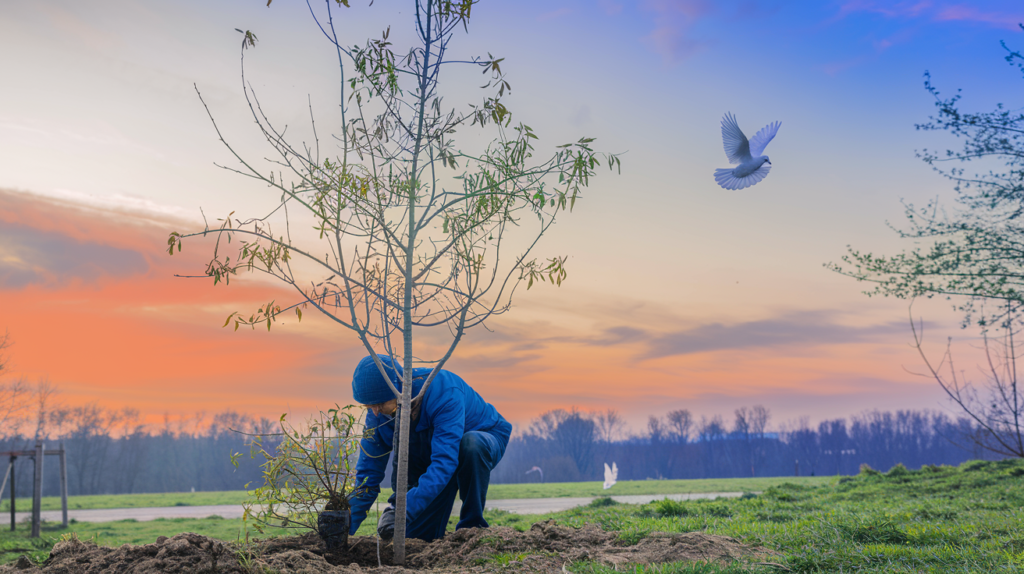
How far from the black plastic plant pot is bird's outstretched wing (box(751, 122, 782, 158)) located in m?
4.52

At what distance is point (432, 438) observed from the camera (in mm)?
4137

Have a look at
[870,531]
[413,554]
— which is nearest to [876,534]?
[870,531]

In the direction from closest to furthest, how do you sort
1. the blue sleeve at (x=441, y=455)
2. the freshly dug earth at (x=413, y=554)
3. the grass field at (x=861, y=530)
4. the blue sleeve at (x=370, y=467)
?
the freshly dug earth at (x=413, y=554) < the grass field at (x=861, y=530) < the blue sleeve at (x=441, y=455) < the blue sleeve at (x=370, y=467)

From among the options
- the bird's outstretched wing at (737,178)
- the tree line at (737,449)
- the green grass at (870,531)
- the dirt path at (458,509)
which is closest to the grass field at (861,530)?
the green grass at (870,531)

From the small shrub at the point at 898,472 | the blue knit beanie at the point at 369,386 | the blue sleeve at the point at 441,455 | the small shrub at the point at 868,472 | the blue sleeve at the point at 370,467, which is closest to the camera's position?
the blue sleeve at the point at 441,455

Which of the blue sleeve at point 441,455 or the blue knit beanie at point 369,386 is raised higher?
Result: the blue knit beanie at point 369,386

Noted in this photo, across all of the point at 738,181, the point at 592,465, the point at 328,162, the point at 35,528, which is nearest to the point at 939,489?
the point at 738,181

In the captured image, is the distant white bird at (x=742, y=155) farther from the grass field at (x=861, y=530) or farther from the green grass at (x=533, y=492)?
the green grass at (x=533, y=492)

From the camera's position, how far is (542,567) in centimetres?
335

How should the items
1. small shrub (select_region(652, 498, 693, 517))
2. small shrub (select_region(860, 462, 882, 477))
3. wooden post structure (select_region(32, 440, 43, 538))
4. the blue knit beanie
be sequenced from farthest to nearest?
small shrub (select_region(860, 462, 882, 477)), wooden post structure (select_region(32, 440, 43, 538)), small shrub (select_region(652, 498, 693, 517)), the blue knit beanie

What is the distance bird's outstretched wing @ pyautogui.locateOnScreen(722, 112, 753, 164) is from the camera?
535cm

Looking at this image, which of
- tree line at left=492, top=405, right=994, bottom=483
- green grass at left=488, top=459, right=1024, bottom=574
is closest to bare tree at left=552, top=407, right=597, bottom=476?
tree line at left=492, top=405, right=994, bottom=483

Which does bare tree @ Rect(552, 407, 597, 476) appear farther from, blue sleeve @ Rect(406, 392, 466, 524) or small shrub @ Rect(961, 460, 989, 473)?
blue sleeve @ Rect(406, 392, 466, 524)

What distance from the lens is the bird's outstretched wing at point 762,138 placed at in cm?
528
